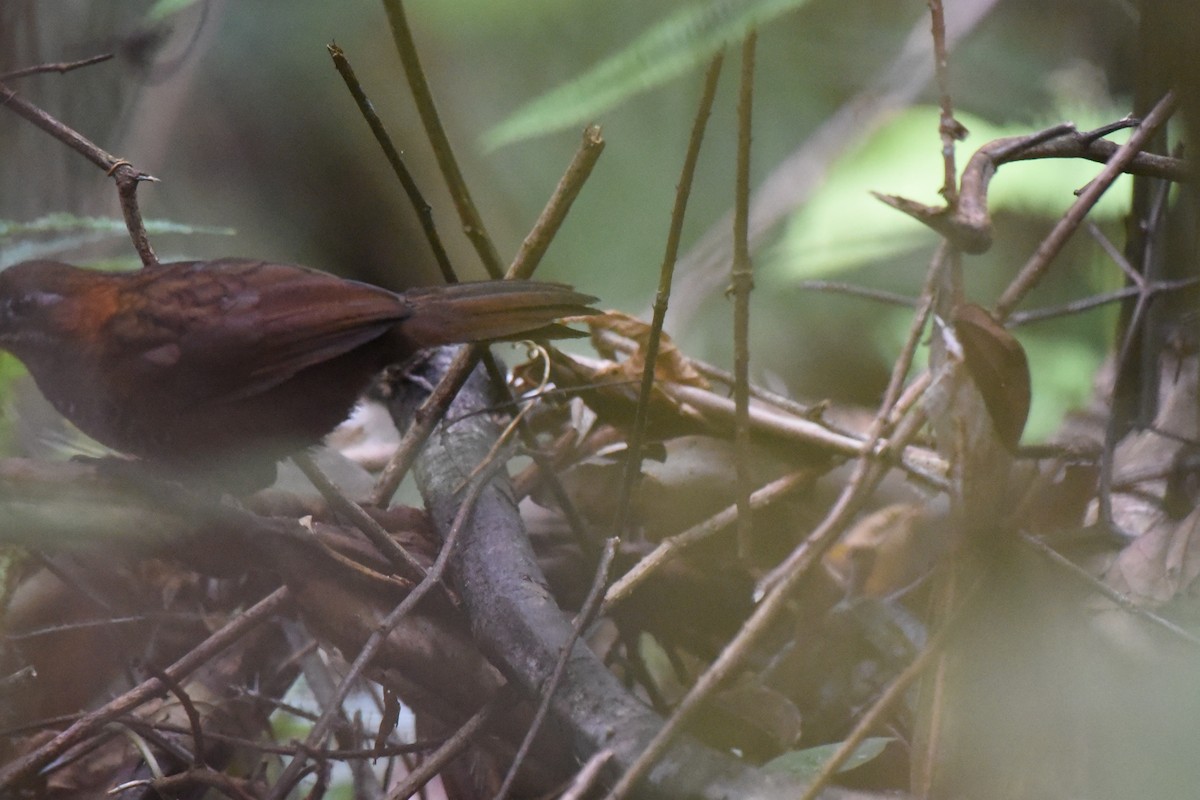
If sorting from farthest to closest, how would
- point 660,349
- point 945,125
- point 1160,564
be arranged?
point 660,349 < point 1160,564 < point 945,125

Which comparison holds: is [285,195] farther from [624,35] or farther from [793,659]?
[793,659]

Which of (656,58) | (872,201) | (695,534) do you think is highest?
(872,201)

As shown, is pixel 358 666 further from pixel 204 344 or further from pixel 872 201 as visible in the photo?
pixel 872 201

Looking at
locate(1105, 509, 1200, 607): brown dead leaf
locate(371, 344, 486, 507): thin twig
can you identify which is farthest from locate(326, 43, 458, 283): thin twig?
locate(1105, 509, 1200, 607): brown dead leaf

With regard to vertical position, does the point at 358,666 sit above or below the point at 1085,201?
below

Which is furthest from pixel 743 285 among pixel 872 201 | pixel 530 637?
pixel 872 201

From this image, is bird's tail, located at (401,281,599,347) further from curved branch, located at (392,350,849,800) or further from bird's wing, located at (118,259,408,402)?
curved branch, located at (392,350,849,800)

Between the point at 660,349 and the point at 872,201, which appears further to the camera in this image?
the point at 872,201
